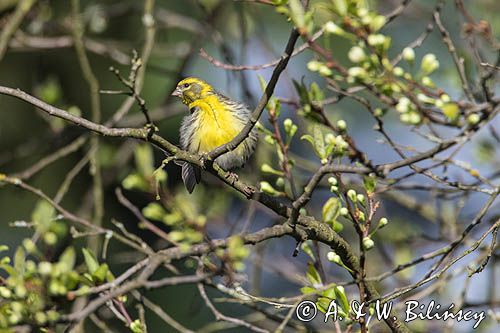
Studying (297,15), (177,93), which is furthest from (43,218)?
(177,93)

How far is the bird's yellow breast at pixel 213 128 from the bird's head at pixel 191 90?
274mm

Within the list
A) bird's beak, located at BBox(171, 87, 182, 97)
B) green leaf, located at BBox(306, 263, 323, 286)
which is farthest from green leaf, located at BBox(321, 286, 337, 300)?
bird's beak, located at BBox(171, 87, 182, 97)

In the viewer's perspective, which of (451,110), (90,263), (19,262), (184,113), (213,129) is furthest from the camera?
(184,113)

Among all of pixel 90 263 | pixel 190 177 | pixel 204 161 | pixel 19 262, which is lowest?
pixel 19 262

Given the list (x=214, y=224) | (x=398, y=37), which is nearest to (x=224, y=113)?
(x=214, y=224)

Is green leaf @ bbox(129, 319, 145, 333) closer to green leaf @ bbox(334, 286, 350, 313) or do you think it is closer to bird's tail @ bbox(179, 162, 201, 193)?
green leaf @ bbox(334, 286, 350, 313)

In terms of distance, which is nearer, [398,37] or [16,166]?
[16,166]

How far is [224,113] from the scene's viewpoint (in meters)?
4.45

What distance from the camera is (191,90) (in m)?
4.88

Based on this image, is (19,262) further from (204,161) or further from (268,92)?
(268,92)

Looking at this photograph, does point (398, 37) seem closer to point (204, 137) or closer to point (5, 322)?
point (204, 137)

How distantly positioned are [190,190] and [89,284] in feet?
6.25

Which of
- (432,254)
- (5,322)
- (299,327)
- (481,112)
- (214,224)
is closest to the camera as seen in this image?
(5,322)

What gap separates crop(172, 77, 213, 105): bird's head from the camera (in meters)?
4.82
